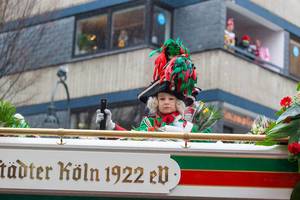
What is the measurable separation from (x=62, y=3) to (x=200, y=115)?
57.5ft

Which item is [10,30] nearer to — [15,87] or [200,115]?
[15,87]

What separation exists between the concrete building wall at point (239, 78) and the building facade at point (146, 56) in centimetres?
3

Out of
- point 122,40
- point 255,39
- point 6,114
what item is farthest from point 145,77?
point 6,114

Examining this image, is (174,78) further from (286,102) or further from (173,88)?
(286,102)

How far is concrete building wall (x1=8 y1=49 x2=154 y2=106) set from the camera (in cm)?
2297

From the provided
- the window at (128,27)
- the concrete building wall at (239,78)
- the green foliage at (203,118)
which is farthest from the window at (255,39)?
the green foliage at (203,118)

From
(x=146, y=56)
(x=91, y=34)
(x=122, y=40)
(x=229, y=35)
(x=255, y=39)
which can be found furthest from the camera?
(x=255, y=39)

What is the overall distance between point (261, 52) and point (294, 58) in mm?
2190

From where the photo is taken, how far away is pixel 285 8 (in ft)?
86.3

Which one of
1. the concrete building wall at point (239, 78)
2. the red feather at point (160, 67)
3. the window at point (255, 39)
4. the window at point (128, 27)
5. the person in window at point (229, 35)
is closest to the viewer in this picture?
the red feather at point (160, 67)

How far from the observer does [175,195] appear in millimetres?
4945

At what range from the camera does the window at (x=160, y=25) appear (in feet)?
77.1

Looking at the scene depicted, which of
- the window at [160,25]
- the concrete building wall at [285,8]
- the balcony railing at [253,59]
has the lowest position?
the balcony railing at [253,59]

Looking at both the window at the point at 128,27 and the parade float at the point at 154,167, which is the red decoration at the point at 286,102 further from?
the window at the point at 128,27
